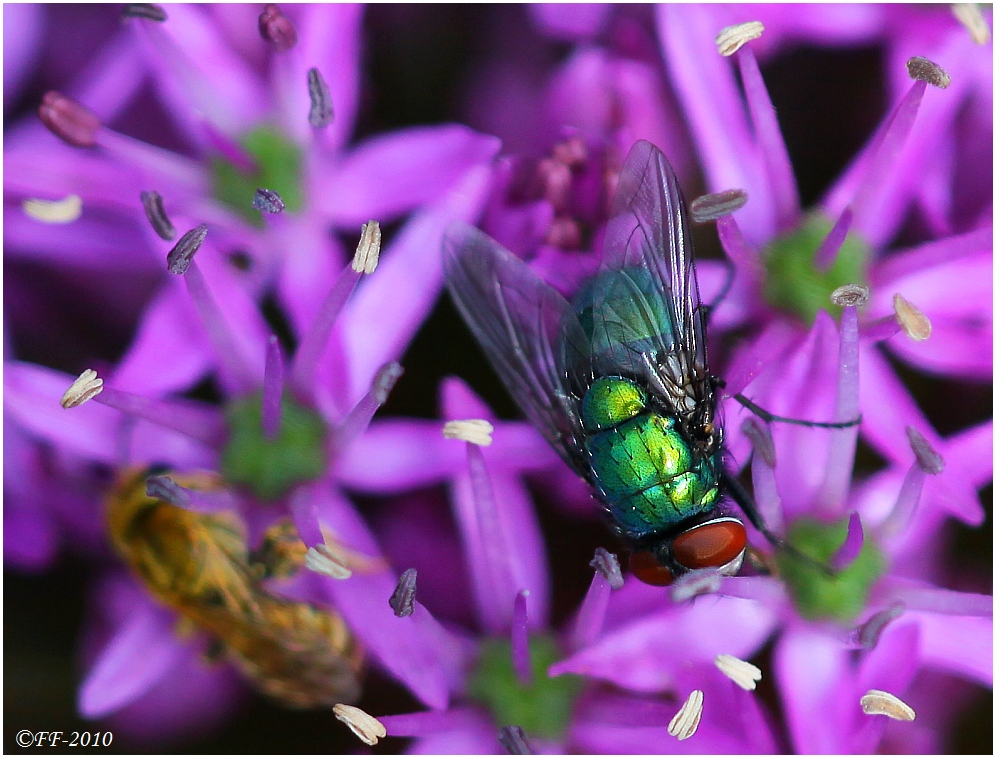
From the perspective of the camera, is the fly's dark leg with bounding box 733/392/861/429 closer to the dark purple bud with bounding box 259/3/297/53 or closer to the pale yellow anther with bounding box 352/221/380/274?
the pale yellow anther with bounding box 352/221/380/274

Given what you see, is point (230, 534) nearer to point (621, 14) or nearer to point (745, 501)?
point (745, 501)

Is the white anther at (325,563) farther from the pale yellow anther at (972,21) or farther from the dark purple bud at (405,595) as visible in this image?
the pale yellow anther at (972,21)

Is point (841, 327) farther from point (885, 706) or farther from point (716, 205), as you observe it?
point (885, 706)

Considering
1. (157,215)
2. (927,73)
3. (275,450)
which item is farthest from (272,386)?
(927,73)

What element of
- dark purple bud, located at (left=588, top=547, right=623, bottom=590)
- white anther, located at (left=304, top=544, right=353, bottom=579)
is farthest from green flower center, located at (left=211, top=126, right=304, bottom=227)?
dark purple bud, located at (left=588, top=547, right=623, bottom=590)

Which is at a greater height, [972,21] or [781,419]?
[972,21]

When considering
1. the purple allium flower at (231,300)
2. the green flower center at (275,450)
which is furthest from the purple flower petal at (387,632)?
the green flower center at (275,450)

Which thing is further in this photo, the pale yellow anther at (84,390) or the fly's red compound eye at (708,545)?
the pale yellow anther at (84,390)
